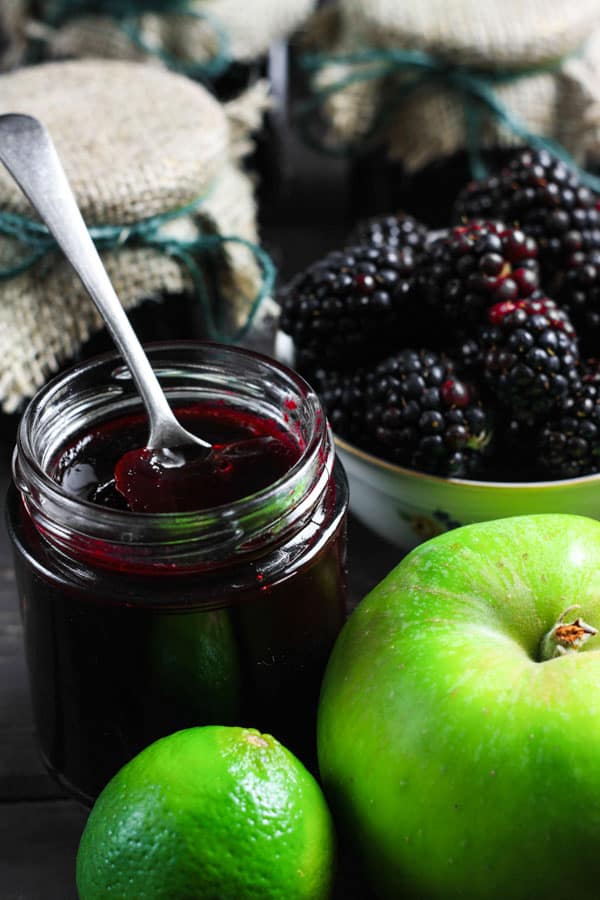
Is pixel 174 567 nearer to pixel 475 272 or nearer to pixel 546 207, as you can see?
pixel 475 272

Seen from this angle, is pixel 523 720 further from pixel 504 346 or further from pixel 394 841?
pixel 504 346

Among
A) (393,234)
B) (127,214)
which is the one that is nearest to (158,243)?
(127,214)

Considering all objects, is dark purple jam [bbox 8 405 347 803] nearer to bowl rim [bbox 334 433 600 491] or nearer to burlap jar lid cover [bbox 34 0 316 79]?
bowl rim [bbox 334 433 600 491]

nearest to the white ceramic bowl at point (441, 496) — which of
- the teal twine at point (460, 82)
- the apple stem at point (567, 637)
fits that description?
the apple stem at point (567, 637)

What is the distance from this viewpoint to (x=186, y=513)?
0.68m

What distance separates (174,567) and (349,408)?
31 cm

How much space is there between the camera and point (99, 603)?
0.71 metres

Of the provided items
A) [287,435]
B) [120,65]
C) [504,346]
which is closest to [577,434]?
[504,346]

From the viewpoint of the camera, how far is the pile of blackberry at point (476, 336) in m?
0.91

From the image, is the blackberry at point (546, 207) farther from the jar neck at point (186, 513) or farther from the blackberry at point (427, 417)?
the jar neck at point (186, 513)

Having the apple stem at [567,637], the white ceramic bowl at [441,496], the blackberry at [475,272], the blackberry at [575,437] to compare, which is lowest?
the white ceramic bowl at [441,496]

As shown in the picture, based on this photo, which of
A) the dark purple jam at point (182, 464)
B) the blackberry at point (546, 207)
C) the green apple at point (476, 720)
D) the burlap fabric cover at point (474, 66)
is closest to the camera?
the green apple at point (476, 720)

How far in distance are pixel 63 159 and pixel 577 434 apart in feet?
1.94

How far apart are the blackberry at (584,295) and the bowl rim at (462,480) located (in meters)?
0.15
